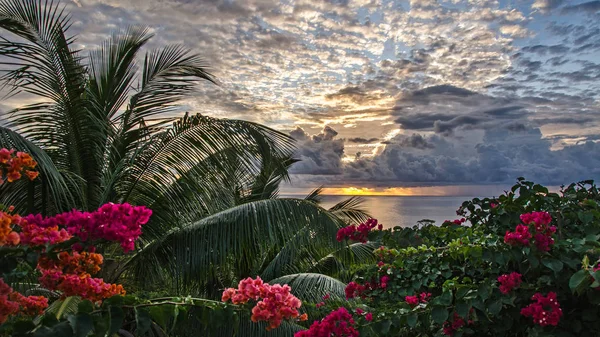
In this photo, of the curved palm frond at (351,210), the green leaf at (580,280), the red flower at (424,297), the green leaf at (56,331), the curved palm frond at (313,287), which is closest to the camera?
the green leaf at (56,331)

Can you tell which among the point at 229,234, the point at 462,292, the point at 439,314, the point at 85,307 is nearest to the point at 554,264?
the point at 462,292

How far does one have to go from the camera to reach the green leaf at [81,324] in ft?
5.80

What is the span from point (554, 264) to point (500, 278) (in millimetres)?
297

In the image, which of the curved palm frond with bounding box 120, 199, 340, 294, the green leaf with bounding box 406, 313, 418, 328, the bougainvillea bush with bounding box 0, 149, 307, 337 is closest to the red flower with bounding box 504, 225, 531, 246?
the green leaf with bounding box 406, 313, 418, 328

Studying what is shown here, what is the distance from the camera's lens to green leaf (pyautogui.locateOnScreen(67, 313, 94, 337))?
1768 millimetres

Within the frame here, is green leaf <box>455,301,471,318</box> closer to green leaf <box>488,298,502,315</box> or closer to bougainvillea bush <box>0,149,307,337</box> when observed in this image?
green leaf <box>488,298,502,315</box>

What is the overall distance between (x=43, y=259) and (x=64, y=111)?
15.4 feet

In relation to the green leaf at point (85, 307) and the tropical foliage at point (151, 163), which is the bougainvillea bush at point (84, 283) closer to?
the green leaf at point (85, 307)

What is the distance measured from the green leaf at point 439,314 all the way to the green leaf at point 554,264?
616 mm

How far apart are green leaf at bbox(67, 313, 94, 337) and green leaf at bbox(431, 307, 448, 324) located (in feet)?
6.34

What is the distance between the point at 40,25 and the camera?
6.32m

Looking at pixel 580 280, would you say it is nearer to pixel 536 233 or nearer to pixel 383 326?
pixel 536 233

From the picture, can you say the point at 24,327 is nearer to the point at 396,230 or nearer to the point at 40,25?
the point at 396,230

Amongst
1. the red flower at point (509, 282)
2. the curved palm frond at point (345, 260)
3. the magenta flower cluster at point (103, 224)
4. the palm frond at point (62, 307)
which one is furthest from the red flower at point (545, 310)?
the palm frond at point (62, 307)
